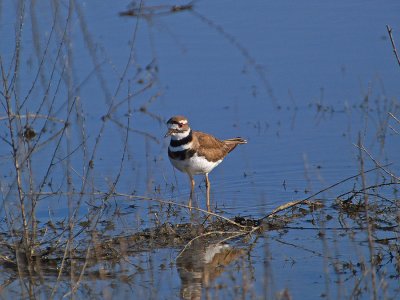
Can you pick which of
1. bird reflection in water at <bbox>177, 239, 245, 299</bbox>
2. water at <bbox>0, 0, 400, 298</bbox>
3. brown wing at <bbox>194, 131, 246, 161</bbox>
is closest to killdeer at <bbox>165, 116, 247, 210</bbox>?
brown wing at <bbox>194, 131, 246, 161</bbox>

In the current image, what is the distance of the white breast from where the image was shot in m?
9.31

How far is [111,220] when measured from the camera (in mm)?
8469

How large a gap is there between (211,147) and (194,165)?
13.1 inches

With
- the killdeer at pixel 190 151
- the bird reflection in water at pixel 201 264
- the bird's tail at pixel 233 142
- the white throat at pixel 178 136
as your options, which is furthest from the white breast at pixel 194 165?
the bird reflection in water at pixel 201 264

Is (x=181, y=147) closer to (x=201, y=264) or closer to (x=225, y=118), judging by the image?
(x=225, y=118)

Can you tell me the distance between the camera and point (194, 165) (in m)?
9.33

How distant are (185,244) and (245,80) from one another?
4.81 metres

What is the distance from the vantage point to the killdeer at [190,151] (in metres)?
9.30

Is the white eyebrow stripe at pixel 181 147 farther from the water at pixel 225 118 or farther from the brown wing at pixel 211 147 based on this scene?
the water at pixel 225 118

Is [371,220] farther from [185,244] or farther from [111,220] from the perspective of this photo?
[111,220]

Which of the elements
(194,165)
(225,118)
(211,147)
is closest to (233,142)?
(211,147)

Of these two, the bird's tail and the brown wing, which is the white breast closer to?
the brown wing

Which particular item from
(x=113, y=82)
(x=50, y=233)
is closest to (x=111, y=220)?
(x=50, y=233)

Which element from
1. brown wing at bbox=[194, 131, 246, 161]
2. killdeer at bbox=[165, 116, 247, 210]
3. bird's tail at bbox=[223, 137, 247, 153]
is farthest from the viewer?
bird's tail at bbox=[223, 137, 247, 153]
